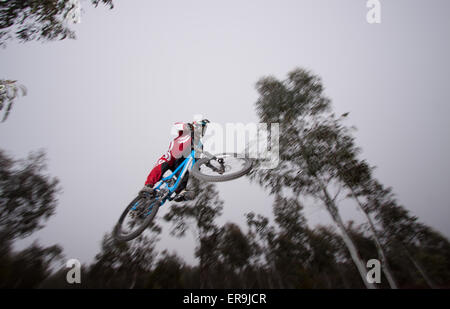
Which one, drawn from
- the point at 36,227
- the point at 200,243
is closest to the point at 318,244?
the point at 200,243

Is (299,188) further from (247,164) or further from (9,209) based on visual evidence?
(9,209)

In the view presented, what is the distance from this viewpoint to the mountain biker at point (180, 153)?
176 inches

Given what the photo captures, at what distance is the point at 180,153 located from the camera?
15.3 ft

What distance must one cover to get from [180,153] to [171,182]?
790mm

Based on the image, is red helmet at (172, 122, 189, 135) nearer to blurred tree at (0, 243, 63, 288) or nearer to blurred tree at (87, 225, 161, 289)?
blurred tree at (87, 225, 161, 289)

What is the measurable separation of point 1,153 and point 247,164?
21.0 meters

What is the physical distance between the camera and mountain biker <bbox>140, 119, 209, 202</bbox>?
4480 mm

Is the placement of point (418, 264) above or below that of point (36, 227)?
below

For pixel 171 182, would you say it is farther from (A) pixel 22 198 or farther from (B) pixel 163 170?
(A) pixel 22 198

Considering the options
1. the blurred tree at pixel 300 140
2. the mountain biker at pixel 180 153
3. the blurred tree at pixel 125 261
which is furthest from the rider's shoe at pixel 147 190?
the blurred tree at pixel 125 261

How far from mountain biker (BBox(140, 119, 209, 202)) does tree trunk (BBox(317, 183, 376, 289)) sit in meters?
7.88

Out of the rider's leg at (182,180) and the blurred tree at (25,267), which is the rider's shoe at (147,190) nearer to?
the rider's leg at (182,180)

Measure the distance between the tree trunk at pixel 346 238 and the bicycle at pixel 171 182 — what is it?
7.05 meters
